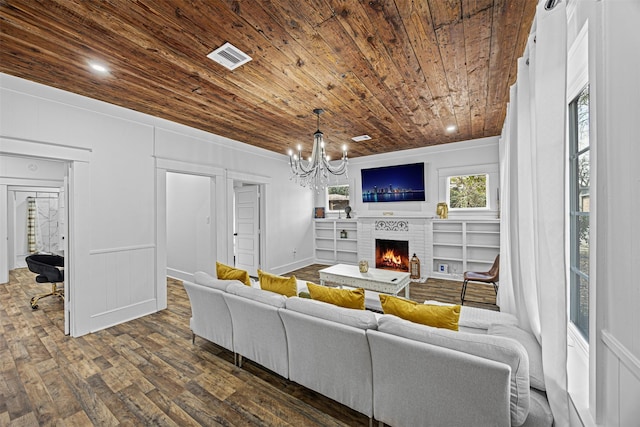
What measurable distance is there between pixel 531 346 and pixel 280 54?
9.10 ft

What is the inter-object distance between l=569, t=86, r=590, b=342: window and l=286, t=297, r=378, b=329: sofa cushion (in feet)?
4.48

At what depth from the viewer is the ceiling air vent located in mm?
1980

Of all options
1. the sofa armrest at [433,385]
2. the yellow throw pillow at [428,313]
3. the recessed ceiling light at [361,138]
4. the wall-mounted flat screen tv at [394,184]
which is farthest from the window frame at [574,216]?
the wall-mounted flat screen tv at [394,184]

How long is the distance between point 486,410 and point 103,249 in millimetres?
3964

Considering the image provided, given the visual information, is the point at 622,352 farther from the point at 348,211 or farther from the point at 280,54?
the point at 348,211

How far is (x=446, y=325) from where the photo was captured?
1.60m

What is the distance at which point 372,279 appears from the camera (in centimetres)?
346

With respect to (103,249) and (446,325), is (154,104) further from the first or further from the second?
(446,325)

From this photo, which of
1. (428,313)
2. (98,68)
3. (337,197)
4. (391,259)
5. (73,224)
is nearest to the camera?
(428,313)

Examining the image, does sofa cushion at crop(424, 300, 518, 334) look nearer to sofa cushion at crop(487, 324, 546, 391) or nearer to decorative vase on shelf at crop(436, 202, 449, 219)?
sofa cushion at crop(487, 324, 546, 391)

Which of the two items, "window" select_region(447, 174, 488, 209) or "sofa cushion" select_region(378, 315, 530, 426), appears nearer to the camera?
"sofa cushion" select_region(378, 315, 530, 426)

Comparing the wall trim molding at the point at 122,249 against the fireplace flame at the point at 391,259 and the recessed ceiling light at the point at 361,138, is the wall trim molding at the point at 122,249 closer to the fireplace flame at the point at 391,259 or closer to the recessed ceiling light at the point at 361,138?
the recessed ceiling light at the point at 361,138

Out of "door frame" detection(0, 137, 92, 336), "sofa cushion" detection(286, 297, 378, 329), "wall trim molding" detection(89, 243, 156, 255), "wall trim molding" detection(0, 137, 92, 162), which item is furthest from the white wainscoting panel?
"sofa cushion" detection(286, 297, 378, 329)

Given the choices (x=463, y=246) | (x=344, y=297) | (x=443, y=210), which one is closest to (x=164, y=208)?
(x=344, y=297)
